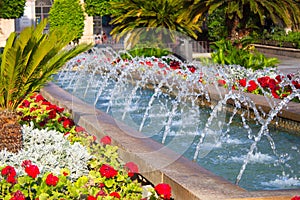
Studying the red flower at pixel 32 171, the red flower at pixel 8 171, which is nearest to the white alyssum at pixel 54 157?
the red flower at pixel 8 171

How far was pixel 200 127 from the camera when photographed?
8836 mm

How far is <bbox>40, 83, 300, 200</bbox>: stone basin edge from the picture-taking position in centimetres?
444

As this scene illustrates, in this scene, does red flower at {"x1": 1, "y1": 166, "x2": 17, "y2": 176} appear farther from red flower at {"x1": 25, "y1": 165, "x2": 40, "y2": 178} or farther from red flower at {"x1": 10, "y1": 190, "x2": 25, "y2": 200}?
red flower at {"x1": 10, "y1": 190, "x2": 25, "y2": 200}

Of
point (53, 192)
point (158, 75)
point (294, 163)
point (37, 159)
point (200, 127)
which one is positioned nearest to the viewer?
point (53, 192)

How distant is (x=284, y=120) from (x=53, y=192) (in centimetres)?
477

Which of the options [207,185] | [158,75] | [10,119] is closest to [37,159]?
[10,119]

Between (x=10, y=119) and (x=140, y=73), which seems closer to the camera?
(x=10, y=119)

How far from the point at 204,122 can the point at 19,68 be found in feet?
12.3

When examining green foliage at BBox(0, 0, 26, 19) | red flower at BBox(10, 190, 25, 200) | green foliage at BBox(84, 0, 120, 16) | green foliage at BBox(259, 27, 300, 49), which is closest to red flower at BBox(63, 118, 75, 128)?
red flower at BBox(10, 190, 25, 200)

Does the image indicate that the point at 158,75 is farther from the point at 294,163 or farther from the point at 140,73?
the point at 294,163

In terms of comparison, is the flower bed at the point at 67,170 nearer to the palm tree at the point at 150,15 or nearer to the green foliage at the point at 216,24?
the palm tree at the point at 150,15

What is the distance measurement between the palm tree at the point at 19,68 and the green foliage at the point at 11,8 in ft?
70.8

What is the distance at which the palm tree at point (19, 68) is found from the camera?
606 cm

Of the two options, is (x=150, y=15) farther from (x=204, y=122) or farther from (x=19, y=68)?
(x=19, y=68)
